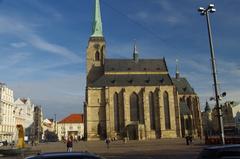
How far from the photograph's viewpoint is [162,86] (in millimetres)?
92188

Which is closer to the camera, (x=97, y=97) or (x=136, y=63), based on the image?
(x=97, y=97)

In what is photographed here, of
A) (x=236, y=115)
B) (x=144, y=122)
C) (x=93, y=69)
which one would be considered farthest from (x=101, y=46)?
(x=236, y=115)

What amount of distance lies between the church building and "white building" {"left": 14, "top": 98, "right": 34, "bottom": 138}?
28.2 meters

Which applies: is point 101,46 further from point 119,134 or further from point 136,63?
point 119,134

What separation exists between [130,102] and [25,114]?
1816 inches

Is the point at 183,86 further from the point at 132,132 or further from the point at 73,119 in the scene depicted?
the point at 73,119

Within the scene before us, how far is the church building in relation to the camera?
86.8m

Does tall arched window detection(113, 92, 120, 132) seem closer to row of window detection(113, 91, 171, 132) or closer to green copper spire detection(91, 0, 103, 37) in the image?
row of window detection(113, 91, 171, 132)

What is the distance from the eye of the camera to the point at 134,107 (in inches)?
3519

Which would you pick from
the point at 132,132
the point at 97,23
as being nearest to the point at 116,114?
the point at 132,132

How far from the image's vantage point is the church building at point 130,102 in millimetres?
86812

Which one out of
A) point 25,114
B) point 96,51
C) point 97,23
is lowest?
point 25,114

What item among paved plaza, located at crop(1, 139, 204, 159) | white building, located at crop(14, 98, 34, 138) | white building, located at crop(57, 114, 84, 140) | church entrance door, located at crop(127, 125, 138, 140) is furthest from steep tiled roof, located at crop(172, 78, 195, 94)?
paved plaza, located at crop(1, 139, 204, 159)

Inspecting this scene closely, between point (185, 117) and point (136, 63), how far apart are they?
21.6m
